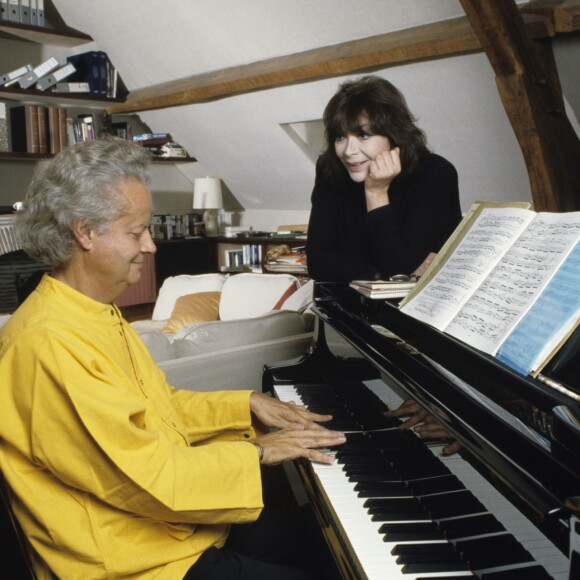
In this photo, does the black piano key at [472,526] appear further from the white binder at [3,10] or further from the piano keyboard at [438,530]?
the white binder at [3,10]

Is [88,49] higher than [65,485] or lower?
higher

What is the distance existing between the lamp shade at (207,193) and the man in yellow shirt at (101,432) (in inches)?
192

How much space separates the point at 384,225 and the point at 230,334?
0.78 m

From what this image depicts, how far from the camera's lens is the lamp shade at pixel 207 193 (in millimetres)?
6082

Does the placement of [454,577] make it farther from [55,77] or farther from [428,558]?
[55,77]

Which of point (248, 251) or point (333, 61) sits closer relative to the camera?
point (333, 61)

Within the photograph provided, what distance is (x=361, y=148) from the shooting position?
2.06 metres

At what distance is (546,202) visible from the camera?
309cm

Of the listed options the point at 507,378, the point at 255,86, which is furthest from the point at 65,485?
the point at 255,86

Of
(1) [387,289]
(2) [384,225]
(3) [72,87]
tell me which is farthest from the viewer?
(3) [72,87]

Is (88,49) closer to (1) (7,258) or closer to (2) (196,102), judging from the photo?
(2) (196,102)

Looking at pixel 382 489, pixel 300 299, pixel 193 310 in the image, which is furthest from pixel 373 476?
pixel 193 310

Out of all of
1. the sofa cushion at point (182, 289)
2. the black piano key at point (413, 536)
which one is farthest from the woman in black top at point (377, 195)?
the sofa cushion at point (182, 289)

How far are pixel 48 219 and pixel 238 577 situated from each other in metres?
0.74
